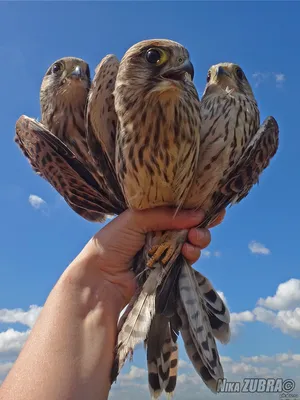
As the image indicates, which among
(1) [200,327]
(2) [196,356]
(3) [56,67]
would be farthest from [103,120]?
(2) [196,356]

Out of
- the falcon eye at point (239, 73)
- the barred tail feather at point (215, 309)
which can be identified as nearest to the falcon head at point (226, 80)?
the falcon eye at point (239, 73)

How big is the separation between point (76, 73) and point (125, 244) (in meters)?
1.38

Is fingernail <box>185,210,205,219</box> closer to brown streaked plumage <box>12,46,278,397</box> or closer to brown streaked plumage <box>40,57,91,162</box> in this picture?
brown streaked plumage <box>12,46,278,397</box>

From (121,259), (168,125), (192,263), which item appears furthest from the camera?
(121,259)

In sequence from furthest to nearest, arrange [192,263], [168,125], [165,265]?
1. [192,263]
2. [165,265]
3. [168,125]

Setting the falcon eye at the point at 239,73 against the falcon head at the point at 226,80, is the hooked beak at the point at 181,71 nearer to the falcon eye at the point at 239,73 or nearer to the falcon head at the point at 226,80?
the falcon head at the point at 226,80

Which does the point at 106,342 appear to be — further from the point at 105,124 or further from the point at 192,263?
the point at 105,124

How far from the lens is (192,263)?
3.09 m

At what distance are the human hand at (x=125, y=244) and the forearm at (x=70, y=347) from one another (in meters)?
0.06

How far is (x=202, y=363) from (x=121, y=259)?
1.02 metres

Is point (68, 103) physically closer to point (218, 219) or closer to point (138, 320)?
point (218, 219)

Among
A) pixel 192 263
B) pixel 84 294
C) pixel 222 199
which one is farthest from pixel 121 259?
pixel 222 199

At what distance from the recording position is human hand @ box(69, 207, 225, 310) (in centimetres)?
298

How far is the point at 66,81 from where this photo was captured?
11.1 feet
